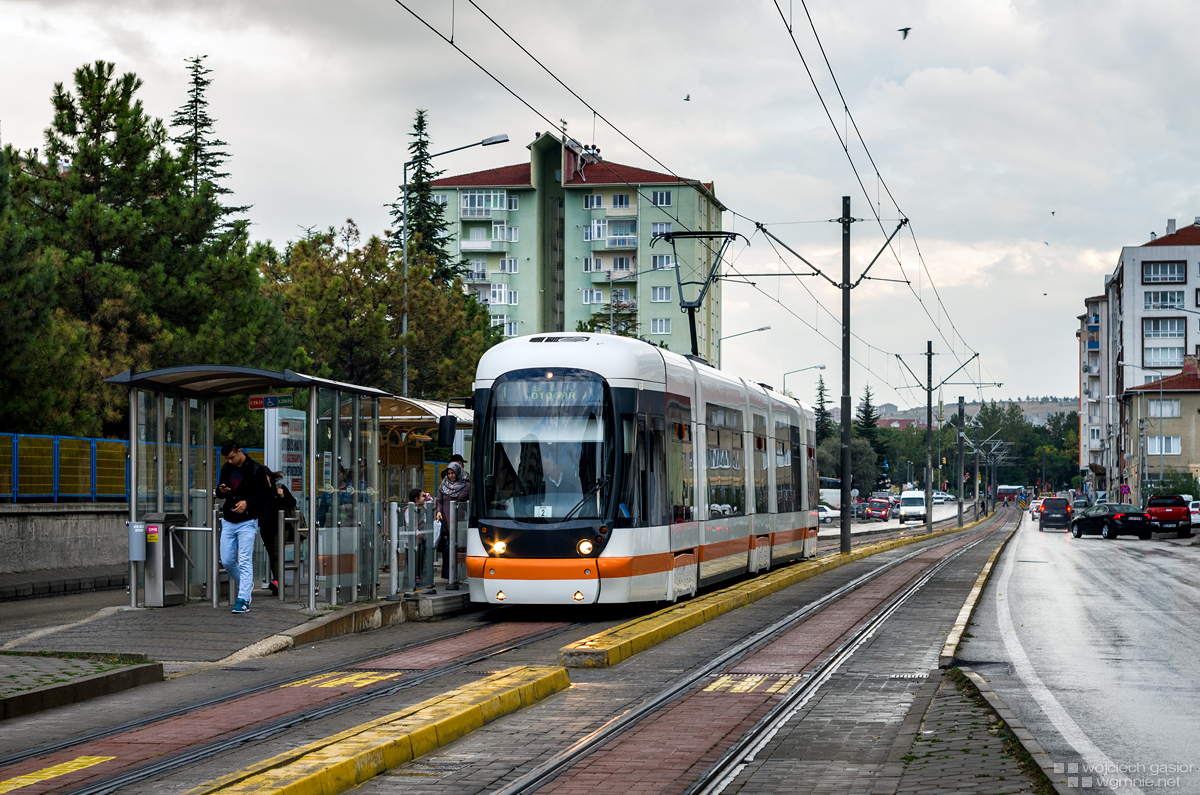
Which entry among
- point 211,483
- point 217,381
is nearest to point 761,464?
point 211,483

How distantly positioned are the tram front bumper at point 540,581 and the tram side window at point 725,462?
397 cm

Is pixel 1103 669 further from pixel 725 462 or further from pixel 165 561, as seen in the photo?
pixel 165 561

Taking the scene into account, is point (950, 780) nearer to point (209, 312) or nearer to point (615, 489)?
point (615, 489)

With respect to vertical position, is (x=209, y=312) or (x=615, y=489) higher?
(x=209, y=312)

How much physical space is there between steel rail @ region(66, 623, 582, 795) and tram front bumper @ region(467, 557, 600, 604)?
2.93m

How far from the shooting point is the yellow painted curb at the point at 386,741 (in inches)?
264

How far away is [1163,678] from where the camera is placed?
11.7 m

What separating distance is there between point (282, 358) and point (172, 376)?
59.3 feet

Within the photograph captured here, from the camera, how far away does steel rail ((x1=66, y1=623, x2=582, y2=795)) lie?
7.16 meters

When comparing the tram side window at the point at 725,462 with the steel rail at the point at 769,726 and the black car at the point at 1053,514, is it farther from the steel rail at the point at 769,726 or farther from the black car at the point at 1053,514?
the black car at the point at 1053,514

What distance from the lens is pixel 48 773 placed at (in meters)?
7.38

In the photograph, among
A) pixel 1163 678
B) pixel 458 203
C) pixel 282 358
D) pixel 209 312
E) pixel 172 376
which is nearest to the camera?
pixel 1163 678

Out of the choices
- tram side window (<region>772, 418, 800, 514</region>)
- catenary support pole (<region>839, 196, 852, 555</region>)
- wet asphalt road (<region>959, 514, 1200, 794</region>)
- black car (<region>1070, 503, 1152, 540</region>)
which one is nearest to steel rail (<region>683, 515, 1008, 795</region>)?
wet asphalt road (<region>959, 514, 1200, 794</region>)

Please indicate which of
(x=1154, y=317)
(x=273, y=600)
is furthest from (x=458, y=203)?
(x=273, y=600)
